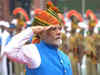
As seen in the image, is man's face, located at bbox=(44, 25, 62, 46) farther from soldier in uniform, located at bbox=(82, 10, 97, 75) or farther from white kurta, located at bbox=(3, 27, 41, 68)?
soldier in uniform, located at bbox=(82, 10, 97, 75)

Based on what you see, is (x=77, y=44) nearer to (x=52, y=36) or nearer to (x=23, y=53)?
(x=52, y=36)

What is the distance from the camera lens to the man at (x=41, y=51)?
293 cm

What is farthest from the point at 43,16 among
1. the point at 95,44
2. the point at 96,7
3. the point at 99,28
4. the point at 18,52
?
the point at 96,7

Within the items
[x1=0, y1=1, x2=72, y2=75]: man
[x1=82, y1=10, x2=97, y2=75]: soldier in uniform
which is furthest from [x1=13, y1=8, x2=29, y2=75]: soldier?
[x1=0, y1=1, x2=72, y2=75]: man

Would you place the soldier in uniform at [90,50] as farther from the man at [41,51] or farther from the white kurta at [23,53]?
the white kurta at [23,53]

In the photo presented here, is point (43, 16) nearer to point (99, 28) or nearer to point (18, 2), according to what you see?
point (99, 28)

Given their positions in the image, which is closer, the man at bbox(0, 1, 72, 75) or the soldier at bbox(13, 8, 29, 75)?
the man at bbox(0, 1, 72, 75)

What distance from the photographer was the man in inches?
115

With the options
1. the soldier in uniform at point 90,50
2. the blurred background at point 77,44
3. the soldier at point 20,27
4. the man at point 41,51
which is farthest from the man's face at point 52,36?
the soldier at point 20,27

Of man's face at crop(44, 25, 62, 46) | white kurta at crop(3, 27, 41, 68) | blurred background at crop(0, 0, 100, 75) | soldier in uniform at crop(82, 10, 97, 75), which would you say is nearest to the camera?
white kurta at crop(3, 27, 41, 68)

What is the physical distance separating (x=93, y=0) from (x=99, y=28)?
1008 centimetres

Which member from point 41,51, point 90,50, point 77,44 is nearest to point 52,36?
point 41,51

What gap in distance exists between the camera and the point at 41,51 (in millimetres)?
3025

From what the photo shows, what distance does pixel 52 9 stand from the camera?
10.6ft
